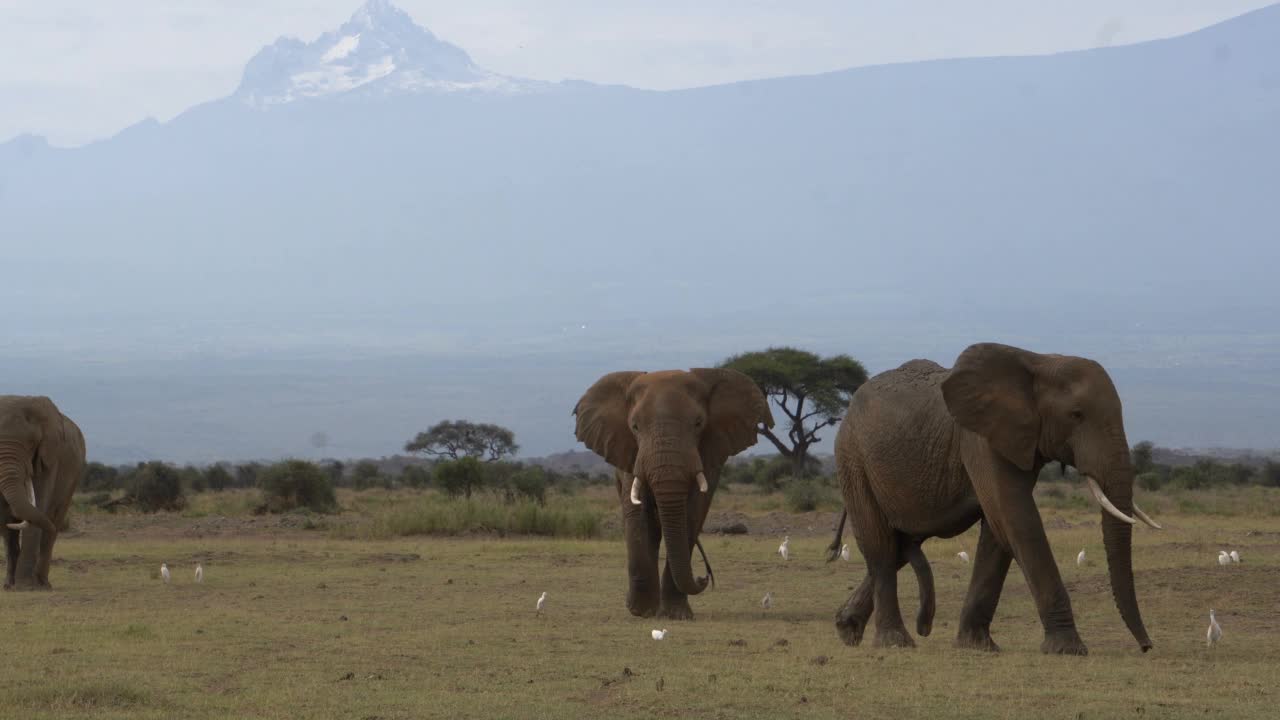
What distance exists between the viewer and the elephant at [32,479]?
761 inches

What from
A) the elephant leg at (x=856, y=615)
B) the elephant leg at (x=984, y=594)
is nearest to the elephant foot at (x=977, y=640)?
the elephant leg at (x=984, y=594)

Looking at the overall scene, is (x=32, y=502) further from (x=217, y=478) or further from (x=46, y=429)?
(x=217, y=478)

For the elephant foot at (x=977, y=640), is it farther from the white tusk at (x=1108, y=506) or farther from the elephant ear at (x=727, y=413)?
the elephant ear at (x=727, y=413)

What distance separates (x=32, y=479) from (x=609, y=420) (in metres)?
7.59

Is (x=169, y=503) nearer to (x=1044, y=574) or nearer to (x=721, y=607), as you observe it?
(x=721, y=607)

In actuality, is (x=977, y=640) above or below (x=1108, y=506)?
below

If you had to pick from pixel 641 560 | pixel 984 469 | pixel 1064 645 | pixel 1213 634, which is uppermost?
pixel 984 469

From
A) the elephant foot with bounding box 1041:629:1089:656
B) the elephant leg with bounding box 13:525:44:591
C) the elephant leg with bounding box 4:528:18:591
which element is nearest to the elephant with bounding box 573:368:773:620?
the elephant foot with bounding box 1041:629:1089:656

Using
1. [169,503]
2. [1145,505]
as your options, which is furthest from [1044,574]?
[169,503]

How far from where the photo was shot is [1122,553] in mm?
11906

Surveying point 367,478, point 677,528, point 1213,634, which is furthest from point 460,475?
point 1213,634

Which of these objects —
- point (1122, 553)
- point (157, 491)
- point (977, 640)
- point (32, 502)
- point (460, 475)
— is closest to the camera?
point (1122, 553)

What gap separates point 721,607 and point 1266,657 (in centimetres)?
677

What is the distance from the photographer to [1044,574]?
1223cm
